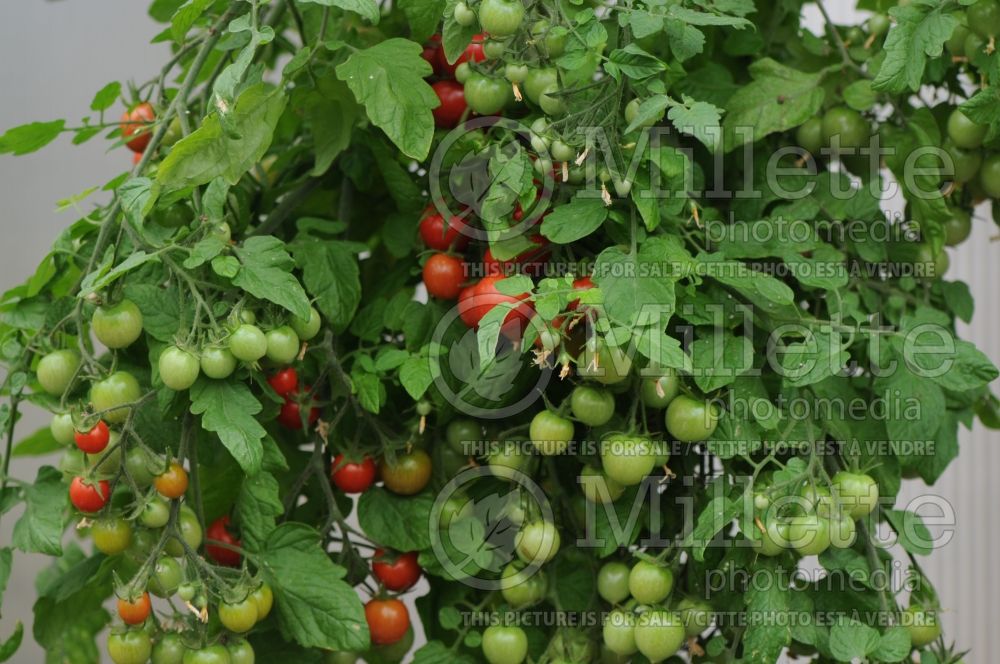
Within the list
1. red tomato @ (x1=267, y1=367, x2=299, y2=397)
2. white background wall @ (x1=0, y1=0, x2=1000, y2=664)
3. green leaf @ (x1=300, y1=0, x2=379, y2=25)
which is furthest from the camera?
white background wall @ (x1=0, y1=0, x2=1000, y2=664)

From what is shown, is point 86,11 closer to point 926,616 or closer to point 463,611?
point 463,611

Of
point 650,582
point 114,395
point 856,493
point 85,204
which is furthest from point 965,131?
point 85,204

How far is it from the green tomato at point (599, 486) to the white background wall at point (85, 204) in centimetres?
90

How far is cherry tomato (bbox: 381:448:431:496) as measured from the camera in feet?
2.52

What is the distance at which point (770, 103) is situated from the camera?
76 cm

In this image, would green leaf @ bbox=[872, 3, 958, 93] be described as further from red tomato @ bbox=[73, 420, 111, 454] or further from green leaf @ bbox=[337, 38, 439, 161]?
red tomato @ bbox=[73, 420, 111, 454]

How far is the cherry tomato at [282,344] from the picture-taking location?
0.66m

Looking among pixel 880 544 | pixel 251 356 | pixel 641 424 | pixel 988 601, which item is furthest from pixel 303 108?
pixel 988 601

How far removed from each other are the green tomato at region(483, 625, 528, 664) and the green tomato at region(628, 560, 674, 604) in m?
0.08

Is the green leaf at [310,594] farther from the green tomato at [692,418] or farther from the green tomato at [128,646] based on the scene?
the green tomato at [692,418]

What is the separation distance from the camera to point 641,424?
71 centimetres

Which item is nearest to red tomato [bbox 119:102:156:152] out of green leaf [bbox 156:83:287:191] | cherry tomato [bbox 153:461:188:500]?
green leaf [bbox 156:83:287:191]

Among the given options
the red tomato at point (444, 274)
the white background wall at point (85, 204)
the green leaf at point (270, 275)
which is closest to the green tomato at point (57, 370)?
the green leaf at point (270, 275)

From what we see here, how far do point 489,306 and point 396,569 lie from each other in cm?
22
